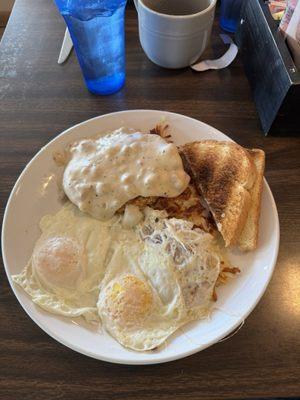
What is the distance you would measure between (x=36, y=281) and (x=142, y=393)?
1.36 feet

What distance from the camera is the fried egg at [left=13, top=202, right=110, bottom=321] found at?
0.95 metres

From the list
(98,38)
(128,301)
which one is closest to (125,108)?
(98,38)

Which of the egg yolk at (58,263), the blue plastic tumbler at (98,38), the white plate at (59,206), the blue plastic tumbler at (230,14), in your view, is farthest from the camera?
the blue plastic tumbler at (230,14)

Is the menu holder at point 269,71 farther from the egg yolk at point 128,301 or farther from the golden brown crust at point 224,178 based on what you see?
the egg yolk at point 128,301

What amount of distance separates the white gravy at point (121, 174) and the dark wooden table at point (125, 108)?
31cm

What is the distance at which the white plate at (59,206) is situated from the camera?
857 mm

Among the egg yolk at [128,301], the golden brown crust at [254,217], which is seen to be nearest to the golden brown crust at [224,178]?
the golden brown crust at [254,217]

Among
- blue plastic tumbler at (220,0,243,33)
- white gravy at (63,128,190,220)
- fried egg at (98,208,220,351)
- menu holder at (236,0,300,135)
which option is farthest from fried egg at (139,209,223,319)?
blue plastic tumbler at (220,0,243,33)

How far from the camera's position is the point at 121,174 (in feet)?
3.66

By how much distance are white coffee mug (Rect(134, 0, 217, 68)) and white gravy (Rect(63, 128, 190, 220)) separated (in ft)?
1.53

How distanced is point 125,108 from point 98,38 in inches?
11.3

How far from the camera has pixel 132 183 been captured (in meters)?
1.10

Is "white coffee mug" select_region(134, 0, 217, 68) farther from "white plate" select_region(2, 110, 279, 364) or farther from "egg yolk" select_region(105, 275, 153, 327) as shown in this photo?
"egg yolk" select_region(105, 275, 153, 327)

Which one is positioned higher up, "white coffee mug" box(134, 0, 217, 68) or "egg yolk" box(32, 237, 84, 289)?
"white coffee mug" box(134, 0, 217, 68)
